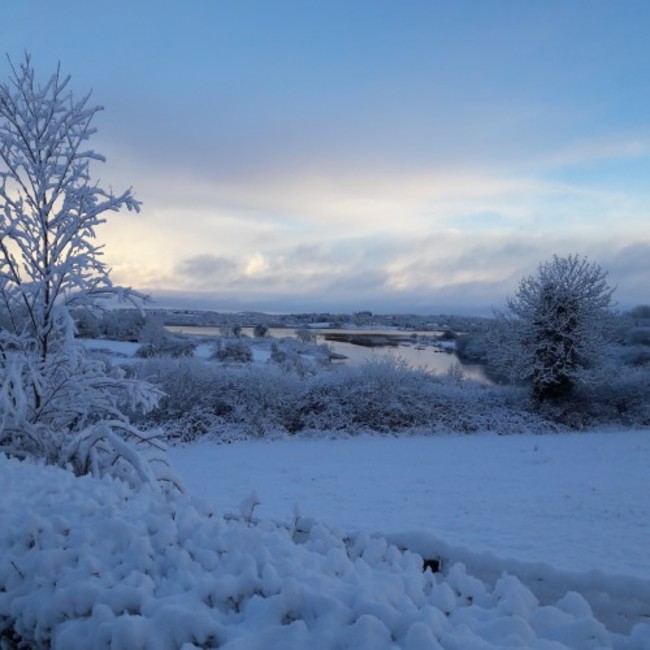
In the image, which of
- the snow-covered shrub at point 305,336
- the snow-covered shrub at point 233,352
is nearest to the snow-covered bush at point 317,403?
the snow-covered shrub at point 233,352

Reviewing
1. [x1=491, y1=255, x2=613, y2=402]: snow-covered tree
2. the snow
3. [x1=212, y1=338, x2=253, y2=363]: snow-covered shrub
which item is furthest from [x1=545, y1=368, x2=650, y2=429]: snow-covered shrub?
the snow

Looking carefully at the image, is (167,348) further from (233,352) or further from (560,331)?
(560,331)

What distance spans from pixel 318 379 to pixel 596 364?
9673 mm

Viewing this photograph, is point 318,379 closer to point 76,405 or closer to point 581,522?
point 581,522

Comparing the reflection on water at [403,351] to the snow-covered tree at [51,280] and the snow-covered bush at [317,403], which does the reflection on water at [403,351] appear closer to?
the snow-covered bush at [317,403]

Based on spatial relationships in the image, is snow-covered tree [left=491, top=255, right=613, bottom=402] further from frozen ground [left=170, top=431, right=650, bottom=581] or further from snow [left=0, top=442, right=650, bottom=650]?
snow [left=0, top=442, right=650, bottom=650]

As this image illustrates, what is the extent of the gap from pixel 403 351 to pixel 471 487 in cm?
1367

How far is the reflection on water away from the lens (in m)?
21.7

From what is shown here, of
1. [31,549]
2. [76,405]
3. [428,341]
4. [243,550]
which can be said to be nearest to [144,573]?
[243,550]

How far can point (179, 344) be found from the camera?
29516 mm

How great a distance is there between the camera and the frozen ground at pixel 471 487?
7875mm

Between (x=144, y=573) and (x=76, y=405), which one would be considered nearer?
(x=144, y=573)

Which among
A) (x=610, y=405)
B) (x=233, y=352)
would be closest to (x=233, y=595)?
(x=610, y=405)

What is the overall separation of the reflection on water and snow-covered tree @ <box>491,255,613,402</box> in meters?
3.76
